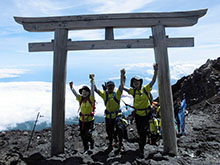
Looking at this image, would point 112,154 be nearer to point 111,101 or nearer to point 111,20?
point 111,101

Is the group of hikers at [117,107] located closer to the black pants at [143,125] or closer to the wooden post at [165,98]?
the black pants at [143,125]

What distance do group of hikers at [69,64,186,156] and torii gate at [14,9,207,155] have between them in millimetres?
463

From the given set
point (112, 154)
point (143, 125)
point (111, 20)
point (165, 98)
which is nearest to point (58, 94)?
point (112, 154)

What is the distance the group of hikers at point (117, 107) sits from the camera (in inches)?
217

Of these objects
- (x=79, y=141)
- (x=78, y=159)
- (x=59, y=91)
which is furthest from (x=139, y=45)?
(x=79, y=141)

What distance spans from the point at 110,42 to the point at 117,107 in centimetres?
201

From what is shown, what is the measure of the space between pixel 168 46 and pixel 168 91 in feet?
4.52

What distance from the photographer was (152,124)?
7.75m

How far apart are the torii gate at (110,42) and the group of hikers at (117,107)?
0.46 metres

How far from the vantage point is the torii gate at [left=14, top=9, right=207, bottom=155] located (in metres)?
5.75

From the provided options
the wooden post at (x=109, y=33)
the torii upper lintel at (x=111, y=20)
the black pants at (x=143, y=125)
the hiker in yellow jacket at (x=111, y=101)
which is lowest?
the black pants at (x=143, y=125)

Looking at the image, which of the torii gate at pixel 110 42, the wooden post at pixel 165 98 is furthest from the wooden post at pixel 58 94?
the wooden post at pixel 165 98

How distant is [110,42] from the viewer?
595cm

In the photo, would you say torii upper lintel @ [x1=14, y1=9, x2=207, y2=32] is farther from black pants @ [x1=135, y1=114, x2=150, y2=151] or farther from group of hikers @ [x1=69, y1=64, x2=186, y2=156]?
black pants @ [x1=135, y1=114, x2=150, y2=151]
